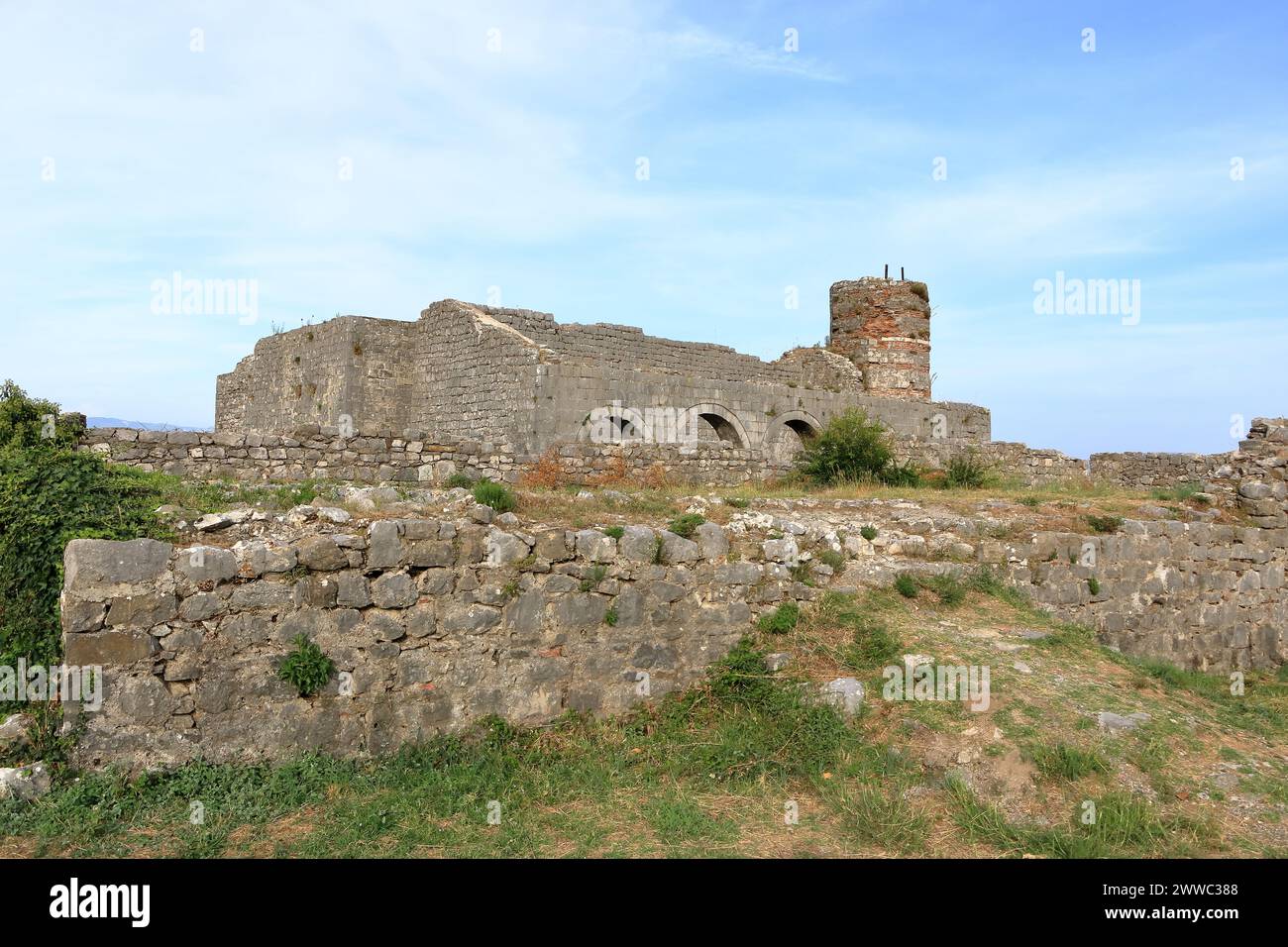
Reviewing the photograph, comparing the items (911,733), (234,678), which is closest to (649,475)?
(911,733)

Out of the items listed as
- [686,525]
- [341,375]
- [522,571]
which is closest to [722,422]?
[341,375]

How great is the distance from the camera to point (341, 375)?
20.8 m

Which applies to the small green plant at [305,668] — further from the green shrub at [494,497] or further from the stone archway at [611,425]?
the stone archway at [611,425]

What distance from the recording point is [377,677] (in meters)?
6.00

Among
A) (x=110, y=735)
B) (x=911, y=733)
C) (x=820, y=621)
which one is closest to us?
(x=110, y=735)

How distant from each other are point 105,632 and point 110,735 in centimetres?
57

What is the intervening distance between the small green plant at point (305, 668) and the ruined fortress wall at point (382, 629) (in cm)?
4

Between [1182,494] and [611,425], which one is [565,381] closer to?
[611,425]

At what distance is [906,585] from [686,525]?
7.18 ft

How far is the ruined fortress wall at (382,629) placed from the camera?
210 inches

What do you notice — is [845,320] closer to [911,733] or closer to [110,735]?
[911,733]

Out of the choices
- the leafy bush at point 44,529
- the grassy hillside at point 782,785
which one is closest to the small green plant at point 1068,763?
the grassy hillside at point 782,785

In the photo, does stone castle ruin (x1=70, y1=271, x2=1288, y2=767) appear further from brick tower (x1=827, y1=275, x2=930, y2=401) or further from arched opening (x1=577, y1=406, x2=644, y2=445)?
brick tower (x1=827, y1=275, x2=930, y2=401)

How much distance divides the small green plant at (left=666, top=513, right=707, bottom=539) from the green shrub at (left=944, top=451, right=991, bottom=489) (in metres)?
8.01
